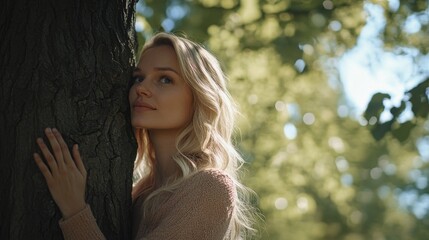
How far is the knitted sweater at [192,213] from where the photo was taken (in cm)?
315

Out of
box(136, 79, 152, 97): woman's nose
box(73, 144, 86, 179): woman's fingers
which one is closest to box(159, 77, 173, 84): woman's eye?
box(136, 79, 152, 97): woman's nose

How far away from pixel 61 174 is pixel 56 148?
4.2 inches

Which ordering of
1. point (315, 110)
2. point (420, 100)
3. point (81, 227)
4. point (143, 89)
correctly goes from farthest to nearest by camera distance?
point (315, 110)
point (420, 100)
point (143, 89)
point (81, 227)

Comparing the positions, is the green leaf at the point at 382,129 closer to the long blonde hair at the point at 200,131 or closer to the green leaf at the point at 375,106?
the green leaf at the point at 375,106

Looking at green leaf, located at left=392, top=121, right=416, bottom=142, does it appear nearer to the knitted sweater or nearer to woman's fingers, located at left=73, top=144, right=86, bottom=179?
the knitted sweater

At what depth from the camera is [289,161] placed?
521 inches

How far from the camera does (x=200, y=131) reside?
3.58m

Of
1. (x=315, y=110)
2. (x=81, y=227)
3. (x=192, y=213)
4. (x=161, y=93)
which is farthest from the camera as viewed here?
(x=315, y=110)

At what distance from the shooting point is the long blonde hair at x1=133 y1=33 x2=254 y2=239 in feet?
11.6

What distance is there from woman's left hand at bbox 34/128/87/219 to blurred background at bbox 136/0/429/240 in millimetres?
2333

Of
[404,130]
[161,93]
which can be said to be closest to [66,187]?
[161,93]

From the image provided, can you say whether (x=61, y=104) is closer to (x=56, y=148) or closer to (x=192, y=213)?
(x=56, y=148)

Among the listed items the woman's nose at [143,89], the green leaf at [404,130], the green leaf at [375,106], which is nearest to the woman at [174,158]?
the woman's nose at [143,89]

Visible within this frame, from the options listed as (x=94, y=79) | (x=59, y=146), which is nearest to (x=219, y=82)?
(x=94, y=79)
